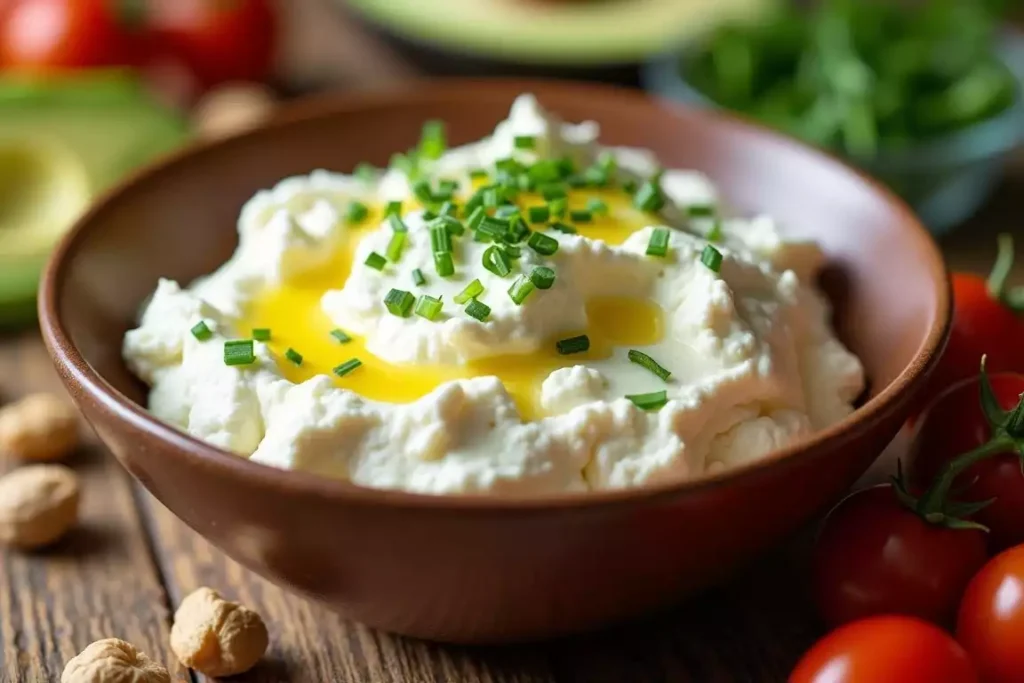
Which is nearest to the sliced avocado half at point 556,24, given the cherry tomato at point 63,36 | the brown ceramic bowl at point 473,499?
the cherry tomato at point 63,36

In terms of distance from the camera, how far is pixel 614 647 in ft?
8.70

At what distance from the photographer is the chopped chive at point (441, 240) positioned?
2654 mm

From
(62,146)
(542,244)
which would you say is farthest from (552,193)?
(62,146)

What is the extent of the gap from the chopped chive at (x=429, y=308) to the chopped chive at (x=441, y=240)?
0.14 m

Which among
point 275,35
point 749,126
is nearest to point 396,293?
point 749,126

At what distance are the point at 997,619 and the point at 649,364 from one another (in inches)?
33.1

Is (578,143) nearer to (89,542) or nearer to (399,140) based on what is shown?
(399,140)

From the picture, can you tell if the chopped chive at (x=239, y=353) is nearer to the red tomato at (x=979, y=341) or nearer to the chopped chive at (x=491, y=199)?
the chopped chive at (x=491, y=199)

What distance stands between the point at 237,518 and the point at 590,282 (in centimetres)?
89

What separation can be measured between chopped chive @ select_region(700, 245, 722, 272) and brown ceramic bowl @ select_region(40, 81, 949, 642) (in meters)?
0.44

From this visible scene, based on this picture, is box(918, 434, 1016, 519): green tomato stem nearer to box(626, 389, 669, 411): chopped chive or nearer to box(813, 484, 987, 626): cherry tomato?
box(813, 484, 987, 626): cherry tomato

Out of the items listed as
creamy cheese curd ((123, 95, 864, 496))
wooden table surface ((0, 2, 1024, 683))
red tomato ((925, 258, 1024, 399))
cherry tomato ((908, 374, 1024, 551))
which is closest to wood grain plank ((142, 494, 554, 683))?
wooden table surface ((0, 2, 1024, 683))

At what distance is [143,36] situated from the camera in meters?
5.20

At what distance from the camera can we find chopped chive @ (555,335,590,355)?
2549 millimetres
